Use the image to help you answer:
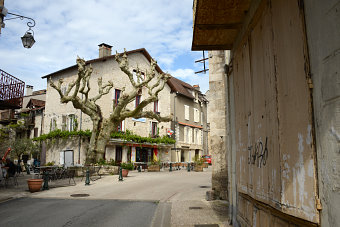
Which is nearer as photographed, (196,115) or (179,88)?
(179,88)

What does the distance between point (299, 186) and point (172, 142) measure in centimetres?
3009

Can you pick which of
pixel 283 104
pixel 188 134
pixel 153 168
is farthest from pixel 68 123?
pixel 283 104

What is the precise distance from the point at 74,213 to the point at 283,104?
6513 mm

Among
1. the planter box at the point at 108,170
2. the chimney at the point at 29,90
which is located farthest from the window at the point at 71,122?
the chimney at the point at 29,90

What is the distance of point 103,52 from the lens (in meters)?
30.6

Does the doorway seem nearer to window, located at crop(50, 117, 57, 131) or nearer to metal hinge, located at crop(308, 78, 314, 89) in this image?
window, located at crop(50, 117, 57, 131)

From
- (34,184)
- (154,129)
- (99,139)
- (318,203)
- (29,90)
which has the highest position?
(29,90)

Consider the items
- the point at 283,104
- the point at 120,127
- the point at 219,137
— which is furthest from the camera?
the point at 120,127

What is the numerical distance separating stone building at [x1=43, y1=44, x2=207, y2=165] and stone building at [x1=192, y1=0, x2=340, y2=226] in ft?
75.3

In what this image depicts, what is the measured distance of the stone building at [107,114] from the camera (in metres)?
27.2

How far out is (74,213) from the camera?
761 centimetres

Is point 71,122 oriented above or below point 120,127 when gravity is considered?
Result: above

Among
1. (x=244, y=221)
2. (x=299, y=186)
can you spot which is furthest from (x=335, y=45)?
(x=244, y=221)

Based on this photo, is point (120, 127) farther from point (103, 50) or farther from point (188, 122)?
point (188, 122)
